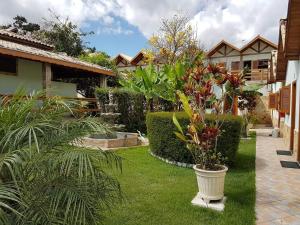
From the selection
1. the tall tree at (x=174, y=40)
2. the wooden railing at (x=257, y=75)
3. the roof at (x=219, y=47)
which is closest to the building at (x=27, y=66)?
the tall tree at (x=174, y=40)

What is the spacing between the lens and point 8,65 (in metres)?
14.8

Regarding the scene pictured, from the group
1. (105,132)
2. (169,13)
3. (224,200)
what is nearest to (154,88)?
(224,200)

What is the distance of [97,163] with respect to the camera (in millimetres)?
3033

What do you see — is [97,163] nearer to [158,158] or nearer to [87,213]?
[87,213]

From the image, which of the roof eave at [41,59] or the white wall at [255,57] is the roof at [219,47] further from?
the roof eave at [41,59]

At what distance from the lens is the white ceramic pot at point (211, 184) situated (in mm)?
5629

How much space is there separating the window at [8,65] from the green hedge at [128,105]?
4.60 metres

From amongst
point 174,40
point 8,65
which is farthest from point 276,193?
point 174,40

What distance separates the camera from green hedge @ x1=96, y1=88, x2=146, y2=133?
57.2 feet

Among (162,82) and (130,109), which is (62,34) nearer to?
(130,109)

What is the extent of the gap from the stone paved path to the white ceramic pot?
0.78m

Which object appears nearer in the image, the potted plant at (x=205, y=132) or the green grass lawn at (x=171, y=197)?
the green grass lawn at (x=171, y=197)

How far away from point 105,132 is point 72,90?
16.0 meters

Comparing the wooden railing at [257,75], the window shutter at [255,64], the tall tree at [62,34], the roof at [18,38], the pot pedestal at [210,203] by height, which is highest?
the tall tree at [62,34]
